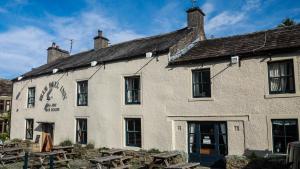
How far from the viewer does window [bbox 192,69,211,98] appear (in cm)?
1405

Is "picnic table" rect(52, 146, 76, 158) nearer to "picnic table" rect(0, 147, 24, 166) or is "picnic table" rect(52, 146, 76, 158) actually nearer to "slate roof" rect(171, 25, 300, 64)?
"picnic table" rect(0, 147, 24, 166)

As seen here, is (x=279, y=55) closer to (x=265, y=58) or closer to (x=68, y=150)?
(x=265, y=58)

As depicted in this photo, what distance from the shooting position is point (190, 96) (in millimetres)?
14305

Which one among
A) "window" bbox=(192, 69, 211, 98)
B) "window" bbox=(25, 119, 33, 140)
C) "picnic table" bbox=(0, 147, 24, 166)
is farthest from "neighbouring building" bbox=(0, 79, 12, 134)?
"window" bbox=(192, 69, 211, 98)

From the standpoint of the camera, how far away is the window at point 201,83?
14.0 m

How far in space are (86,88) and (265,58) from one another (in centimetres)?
1096

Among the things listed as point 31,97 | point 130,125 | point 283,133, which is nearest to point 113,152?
point 130,125

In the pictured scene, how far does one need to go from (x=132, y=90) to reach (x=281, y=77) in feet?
25.1

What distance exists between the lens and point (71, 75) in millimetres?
19688

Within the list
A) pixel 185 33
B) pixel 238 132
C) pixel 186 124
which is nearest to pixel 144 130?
pixel 186 124

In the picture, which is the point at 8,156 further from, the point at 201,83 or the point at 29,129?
the point at 201,83

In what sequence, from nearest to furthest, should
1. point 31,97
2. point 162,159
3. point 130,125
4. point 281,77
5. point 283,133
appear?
point 283,133
point 281,77
point 162,159
point 130,125
point 31,97

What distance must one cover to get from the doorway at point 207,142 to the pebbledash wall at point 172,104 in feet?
0.95

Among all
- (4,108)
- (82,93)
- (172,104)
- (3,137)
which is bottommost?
(3,137)
